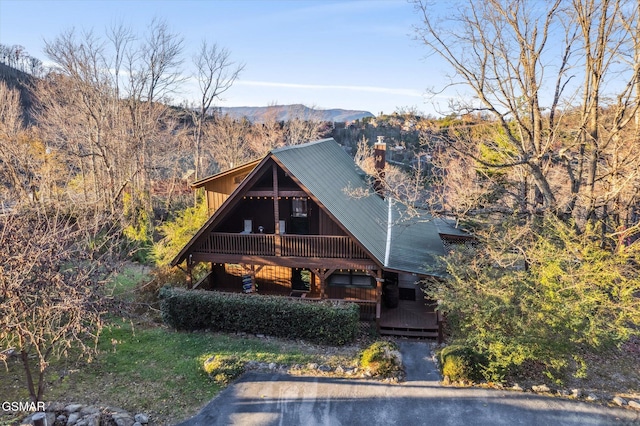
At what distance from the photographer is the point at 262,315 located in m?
13.8

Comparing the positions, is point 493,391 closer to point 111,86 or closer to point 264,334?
point 264,334

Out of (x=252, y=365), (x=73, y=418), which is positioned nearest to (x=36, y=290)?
(x=73, y=418)

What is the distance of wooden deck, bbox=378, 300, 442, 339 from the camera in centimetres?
1452

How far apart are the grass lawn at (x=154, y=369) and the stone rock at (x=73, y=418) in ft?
3.14

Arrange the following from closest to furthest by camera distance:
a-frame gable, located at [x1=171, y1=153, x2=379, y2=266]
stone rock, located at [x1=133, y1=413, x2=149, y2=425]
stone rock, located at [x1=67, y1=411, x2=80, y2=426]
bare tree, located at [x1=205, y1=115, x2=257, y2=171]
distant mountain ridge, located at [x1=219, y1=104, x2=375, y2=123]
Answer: stone rock, located at [x1=67, y1=411, x2=80, y2=426], stone rock, located at [x1=133, y1=413, x2=149, y2=425], a-frame gable, located at [x1=171, y1=153, x2=379, y2=266], bare tree, located at [x1=205, y1=115, x2=257, y2=171], distant mountain ridge, located at [x1=219, y1=104, x2=375, y2=123]

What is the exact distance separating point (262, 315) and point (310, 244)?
3169mm

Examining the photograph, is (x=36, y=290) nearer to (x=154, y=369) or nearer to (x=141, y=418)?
(x=141, y=418)

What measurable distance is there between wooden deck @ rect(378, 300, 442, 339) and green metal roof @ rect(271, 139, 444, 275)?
2.09 meters

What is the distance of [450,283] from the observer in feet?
39.5

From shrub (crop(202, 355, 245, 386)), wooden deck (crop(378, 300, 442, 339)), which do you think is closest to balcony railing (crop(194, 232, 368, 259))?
wooden deck (crop(378, 300, 442, 339))

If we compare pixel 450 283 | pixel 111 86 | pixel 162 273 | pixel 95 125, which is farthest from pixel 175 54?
pixel 450 283

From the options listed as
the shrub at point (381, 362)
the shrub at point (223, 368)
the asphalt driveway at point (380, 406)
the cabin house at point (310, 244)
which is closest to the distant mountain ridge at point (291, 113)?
the cabin house at point (310, 244)

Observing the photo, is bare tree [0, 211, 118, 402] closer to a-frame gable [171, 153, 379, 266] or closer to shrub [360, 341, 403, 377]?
a-frame gable [171, 153, 379, 266]

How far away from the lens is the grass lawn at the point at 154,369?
9.79 meters
